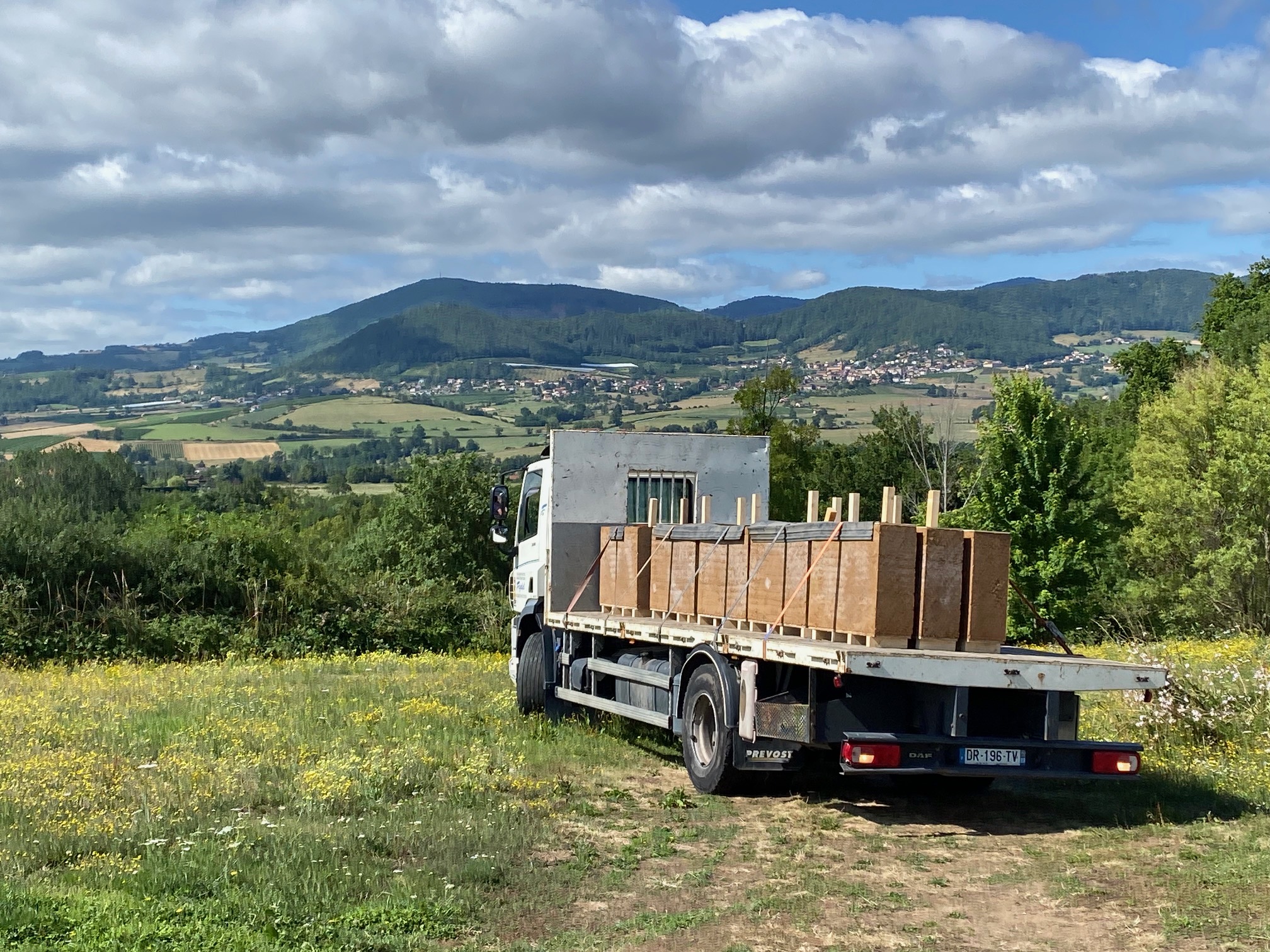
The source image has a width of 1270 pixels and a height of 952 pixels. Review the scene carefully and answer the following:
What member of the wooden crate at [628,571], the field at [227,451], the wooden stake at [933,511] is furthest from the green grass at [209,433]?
the wooden stake at [933,511]

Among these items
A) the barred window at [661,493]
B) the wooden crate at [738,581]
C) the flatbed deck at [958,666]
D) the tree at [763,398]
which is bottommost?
the flatbed deck at [958,666]

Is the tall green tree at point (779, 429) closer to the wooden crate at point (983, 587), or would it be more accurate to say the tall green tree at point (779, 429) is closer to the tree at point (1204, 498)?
the tree at point (1204, 498)

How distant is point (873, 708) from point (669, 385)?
520 ft

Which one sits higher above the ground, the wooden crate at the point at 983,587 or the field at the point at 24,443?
the wooden crate at the point at 983,587

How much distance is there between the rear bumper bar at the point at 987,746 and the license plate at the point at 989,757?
0.06 feet

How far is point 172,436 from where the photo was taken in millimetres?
150875

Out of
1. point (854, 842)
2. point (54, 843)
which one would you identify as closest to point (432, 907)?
point (54, 843)

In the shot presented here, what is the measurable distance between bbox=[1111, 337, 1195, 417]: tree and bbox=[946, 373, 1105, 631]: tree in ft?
66.9

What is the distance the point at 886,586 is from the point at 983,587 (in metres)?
0.83

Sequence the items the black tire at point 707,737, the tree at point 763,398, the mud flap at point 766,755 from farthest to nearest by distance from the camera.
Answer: the tree at point 763,398 → the black tire at point 707,737 → the mud flap at point 766,755

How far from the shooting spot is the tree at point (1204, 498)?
44250 millimetres

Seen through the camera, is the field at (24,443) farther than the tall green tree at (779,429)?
Answer: Yes

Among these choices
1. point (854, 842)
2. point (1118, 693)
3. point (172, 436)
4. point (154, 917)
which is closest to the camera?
point (154, 917)

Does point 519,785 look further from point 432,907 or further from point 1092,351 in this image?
point 1092,351
